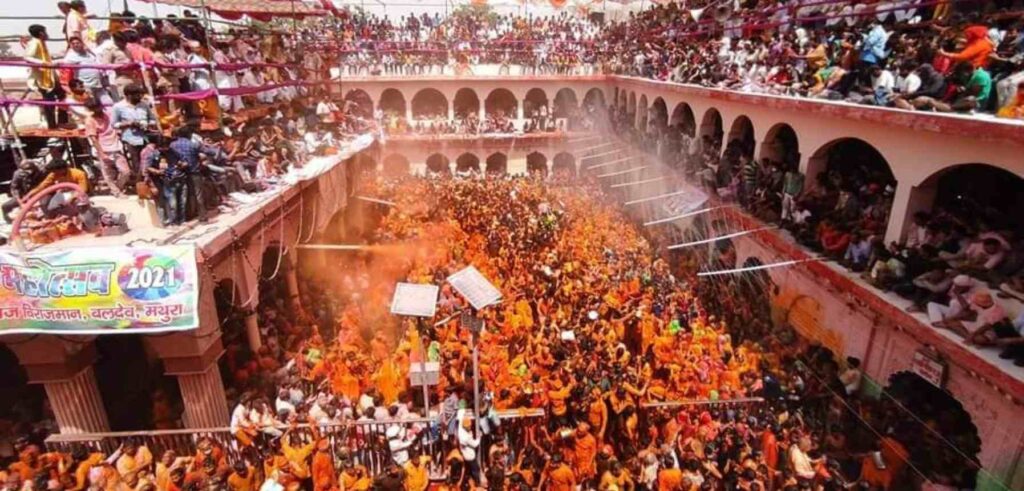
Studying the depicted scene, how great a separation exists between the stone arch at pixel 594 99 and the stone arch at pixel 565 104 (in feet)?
1.82

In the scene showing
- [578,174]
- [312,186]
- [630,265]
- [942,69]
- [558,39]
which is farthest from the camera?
[558,39]

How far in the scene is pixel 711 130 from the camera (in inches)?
725

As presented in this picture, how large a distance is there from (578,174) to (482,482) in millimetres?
22714

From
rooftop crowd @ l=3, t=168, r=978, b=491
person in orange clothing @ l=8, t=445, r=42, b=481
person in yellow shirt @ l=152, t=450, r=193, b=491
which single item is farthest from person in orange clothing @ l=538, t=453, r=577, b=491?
person in orange clothing @ l=8, t=445, r=42, b=481

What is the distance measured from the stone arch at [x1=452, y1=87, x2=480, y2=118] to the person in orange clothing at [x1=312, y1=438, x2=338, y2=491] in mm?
28030

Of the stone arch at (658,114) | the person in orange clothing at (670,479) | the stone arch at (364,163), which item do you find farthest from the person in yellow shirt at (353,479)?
the stone arch at (658,114)

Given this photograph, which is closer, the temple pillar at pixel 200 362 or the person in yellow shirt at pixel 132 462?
the person in yellow shirt at pixel 132 462

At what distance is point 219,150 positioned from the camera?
9828 millimetres

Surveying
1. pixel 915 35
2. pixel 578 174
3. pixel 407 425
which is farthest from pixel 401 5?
pixel 407 425

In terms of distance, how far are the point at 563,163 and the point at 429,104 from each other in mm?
8932

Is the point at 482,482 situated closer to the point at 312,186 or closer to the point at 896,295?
the point at 896,295

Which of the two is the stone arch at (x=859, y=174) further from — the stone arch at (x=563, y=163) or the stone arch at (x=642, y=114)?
the stone arch at (x=563, y=163)

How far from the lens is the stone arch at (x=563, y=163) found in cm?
3141

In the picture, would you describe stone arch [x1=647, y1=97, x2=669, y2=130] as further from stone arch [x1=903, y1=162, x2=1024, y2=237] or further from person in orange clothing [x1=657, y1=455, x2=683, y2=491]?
person in orange clothing [x1=657, y1=455, x2=683, y2=491]
